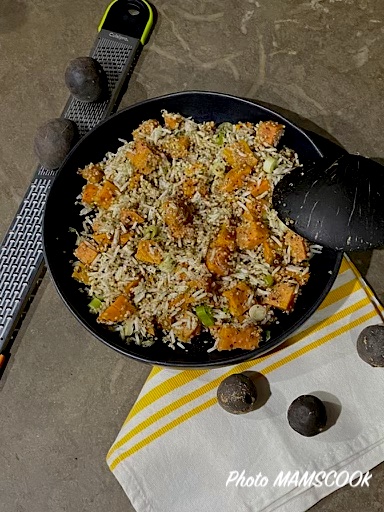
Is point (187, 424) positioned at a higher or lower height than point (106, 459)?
higher

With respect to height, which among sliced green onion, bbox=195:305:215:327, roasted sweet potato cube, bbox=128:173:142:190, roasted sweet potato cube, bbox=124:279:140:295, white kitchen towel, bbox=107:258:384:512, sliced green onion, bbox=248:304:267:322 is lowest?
white kitchen towel, bbox=107:258:384:512

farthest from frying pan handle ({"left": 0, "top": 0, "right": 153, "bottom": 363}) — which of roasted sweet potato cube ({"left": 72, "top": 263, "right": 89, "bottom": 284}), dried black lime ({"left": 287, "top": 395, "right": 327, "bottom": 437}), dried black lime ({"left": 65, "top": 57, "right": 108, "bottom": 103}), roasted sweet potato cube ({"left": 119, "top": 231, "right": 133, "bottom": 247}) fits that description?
dried black lime ({"left": 287, "top": 395, "right": 327, "bottom": 437})

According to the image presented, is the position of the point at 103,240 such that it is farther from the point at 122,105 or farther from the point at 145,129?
the point at 122,105

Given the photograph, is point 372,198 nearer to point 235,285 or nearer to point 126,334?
point 235,285

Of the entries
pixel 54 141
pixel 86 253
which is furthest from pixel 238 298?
pixel 54 141

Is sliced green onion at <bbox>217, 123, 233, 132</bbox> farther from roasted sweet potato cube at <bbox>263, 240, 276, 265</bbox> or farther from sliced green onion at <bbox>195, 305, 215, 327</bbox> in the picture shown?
sliced green onion at <bbox>195, 305, 215, 327</bbox>

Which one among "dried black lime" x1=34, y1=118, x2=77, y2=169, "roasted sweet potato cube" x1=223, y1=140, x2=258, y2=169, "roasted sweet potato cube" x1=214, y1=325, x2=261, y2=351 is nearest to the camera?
"roasted sweet potato cube" x1=214, y1=325, x2=261, y2=351

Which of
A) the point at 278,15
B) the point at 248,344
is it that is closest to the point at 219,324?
the point at 248,344
